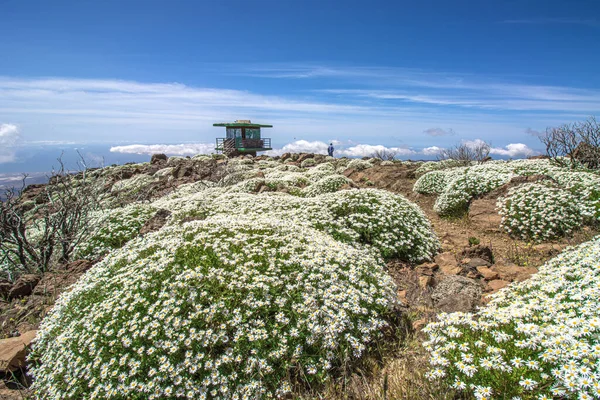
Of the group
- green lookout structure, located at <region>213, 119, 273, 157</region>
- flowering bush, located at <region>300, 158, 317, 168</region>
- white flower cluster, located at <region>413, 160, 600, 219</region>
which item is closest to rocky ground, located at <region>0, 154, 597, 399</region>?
white flower cluster, located at <region>413, 160, 600, 219</region>

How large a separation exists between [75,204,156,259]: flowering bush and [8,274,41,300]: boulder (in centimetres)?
144

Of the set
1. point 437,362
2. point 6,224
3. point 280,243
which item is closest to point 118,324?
point 280,243

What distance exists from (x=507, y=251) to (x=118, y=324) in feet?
25.9

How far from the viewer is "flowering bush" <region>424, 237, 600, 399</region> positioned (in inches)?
103

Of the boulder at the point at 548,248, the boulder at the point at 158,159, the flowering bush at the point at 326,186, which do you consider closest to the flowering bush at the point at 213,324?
the boulder at the point at 548,248

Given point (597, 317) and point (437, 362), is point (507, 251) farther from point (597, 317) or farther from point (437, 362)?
Answer: point (437, 362)

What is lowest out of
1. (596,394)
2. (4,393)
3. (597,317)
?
(4,393)

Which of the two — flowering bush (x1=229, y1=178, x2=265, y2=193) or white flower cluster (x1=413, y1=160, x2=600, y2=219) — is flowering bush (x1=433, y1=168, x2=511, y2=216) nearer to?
white flower cluster (x1=413, y1=160, x2=600, y2=219)

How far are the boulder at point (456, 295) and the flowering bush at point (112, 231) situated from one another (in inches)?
286

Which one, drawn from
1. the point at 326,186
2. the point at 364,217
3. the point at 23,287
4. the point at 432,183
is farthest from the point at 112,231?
the point at 432,183

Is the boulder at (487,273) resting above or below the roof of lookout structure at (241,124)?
below

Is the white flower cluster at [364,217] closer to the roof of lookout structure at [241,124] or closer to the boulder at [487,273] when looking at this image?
the boulder at [487,273]

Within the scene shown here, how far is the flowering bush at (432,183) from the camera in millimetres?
14105

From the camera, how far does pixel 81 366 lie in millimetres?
3809
